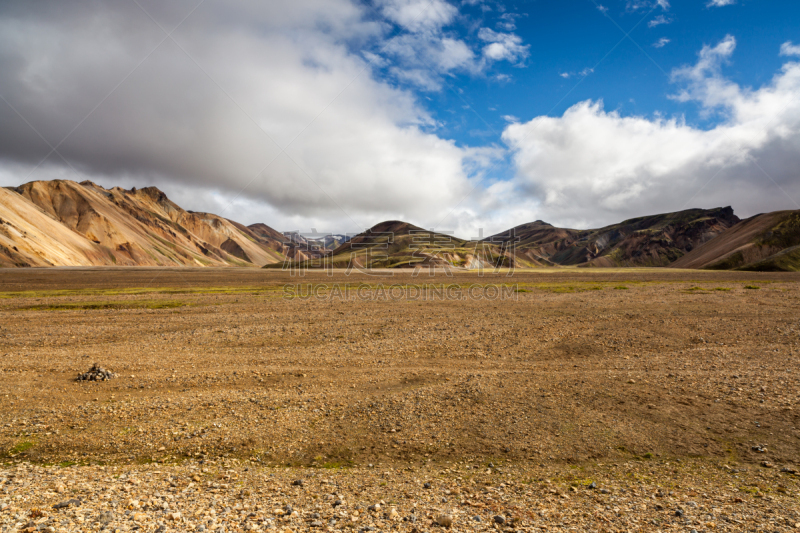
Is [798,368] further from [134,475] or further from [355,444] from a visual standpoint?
[134,475]

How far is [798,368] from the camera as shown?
1205 centimetres

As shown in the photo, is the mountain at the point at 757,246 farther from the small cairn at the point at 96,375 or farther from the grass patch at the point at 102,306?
the small cairn at the point at 96,375

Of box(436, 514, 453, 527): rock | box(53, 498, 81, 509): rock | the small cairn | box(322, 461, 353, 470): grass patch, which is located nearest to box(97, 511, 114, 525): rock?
box(53, 498, 81, 509): rock

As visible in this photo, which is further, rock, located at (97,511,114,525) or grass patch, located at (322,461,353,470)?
grass patch, located at (322,461,353,470)

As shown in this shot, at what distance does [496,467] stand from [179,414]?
23.3 feet

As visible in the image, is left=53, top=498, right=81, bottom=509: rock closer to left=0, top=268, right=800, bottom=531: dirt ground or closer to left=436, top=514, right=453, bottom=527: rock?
left=0, top=268, right=800, bottom=531: dirt ground

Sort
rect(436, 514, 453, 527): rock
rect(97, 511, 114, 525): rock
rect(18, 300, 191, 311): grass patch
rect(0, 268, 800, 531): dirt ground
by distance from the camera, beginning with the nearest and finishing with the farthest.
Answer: rect(97, 511, 114, 525): rock, rect(436, 514, 453, 527): rock, rect(0, 268, 800, 531): dirt ground, rect(18, 300, 191, 311): grass patch

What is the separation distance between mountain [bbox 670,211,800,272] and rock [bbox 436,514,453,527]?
499ft

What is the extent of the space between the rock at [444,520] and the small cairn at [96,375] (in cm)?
1115

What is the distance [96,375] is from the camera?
37.1 feet

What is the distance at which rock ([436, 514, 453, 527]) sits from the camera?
513 cm

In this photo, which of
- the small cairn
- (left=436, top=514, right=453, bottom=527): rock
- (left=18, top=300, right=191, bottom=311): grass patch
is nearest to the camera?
(left=436, top=514, right=453, bottom=527): rock

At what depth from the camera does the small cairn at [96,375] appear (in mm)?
11242

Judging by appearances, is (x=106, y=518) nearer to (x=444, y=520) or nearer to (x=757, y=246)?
(x=444, y=520)
